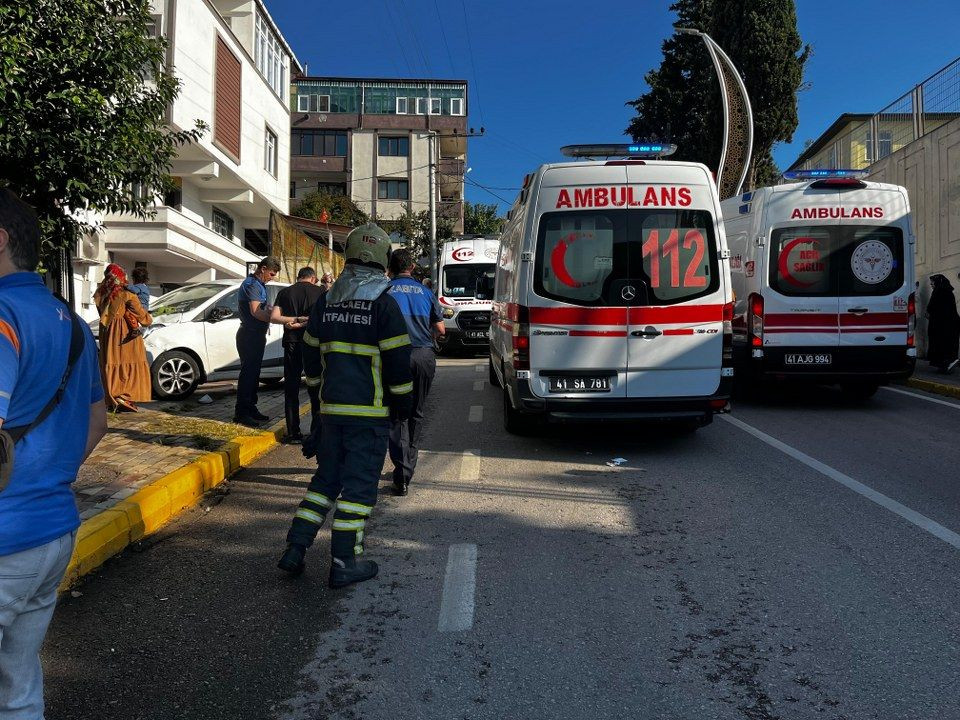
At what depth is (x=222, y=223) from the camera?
30.4 metres

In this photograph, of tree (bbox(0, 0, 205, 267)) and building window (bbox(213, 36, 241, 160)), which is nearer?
tree (bbox(0, 0, 205, 267))

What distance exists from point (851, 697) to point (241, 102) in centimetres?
2819

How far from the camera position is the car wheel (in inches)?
433

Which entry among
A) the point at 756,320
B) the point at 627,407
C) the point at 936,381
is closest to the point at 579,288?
the point at 627,407

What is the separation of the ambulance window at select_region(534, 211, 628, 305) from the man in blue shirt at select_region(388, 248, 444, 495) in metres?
1.30

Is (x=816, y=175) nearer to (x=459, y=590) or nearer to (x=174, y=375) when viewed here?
(x=459, y=590)

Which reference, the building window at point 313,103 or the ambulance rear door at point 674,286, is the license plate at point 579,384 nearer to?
the ambulance rear door at point 674,286

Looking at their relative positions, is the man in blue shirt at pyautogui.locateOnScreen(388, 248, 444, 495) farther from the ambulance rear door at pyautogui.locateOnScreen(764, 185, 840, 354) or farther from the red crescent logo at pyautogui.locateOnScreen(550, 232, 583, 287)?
the ambulance rear door at pyautogui.locateOnScreen(764, 185, 840, 354)

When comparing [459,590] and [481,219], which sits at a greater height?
[481,219]

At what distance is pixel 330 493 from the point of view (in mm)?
4434

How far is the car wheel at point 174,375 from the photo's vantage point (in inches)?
433

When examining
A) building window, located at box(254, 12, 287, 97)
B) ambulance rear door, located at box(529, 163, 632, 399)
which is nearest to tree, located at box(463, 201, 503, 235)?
building window, located at box(254, 12, 287, 97)

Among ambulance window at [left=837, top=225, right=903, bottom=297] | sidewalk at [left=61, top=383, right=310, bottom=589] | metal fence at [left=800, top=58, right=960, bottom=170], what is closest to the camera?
sidewalk at [left=61, top=383, right=310, bottom=589]

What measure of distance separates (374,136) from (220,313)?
4853 cm
